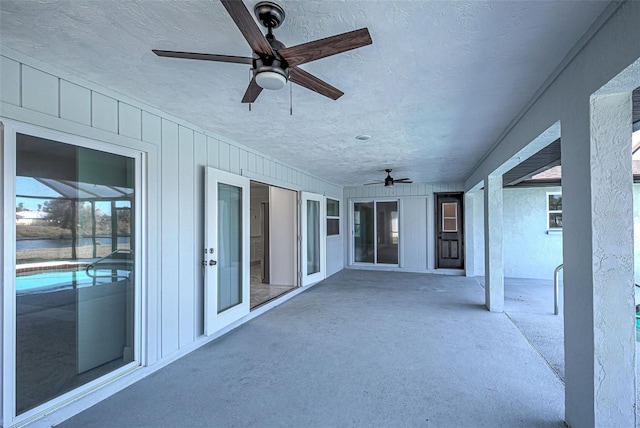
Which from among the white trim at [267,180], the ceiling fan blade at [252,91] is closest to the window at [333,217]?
the white trim at [267,180]

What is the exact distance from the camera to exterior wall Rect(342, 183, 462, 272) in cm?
825

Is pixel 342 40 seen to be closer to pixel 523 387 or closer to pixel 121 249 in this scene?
pixel 121 249

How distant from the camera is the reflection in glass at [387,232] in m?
8.73

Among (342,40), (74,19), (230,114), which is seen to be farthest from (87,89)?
(342,40)

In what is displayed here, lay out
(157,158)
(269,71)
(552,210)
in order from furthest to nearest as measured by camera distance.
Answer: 1. (552,210)
2. (157,158)
3. (269,71)

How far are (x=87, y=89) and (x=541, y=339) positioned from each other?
5.15 meters

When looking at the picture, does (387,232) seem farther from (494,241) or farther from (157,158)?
(157,158)

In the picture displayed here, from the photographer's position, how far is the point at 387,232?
8820mm

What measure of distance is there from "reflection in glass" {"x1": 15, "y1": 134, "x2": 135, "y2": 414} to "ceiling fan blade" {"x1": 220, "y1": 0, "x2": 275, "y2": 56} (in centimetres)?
181

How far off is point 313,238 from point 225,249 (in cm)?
301

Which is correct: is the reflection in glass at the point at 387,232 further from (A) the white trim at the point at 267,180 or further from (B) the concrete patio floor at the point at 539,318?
(A) the white trim at the point at 267,180

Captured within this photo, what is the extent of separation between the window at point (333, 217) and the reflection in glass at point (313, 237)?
1.00 m

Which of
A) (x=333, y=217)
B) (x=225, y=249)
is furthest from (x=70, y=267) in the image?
(x=333, y=217)

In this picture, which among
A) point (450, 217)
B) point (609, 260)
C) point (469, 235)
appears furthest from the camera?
point (450, 217)
